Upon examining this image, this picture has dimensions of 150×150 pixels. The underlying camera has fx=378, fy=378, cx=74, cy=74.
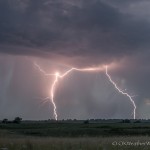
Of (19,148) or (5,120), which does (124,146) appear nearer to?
(19,148)

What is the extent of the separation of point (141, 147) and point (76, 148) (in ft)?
14.7

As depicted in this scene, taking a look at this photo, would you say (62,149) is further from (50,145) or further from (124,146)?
(124,146)

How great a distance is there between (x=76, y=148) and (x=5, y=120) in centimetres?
14611

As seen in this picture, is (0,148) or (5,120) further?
(5,120)

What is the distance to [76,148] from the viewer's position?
24.1 metres

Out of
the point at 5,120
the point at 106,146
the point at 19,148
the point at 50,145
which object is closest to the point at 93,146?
the point at 106,146

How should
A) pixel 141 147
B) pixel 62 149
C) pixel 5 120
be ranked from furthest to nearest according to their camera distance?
pixel 5 120, pixel 141 147, pixel 62 149

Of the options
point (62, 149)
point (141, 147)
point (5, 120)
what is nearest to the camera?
point (62, 149)

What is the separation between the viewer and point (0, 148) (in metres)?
23.7

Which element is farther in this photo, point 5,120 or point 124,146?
point 5,120

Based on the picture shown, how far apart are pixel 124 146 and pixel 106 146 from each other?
51.4 inches

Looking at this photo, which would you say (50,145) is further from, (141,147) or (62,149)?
(141,147)

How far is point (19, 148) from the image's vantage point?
24047mm

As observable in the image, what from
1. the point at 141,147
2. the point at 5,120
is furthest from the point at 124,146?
the point at 5,120
